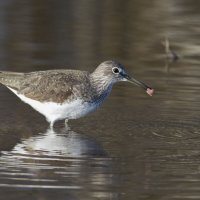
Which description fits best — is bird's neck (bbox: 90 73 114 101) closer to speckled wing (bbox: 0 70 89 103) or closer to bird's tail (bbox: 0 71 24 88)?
speckled wing (bbox: 0 70 89 103)

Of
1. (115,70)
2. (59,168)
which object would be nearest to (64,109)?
(115,70)

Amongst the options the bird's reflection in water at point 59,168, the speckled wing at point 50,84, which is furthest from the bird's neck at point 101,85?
the bird's reflection in water at point 59,168

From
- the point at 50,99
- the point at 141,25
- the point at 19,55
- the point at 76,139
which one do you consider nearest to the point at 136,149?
the point at 76,139

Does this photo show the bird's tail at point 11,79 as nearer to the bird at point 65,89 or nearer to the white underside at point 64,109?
the bird at point 65,89

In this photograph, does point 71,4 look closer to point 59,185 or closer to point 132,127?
point 132,127

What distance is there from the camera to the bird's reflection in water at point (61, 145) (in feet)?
39.5

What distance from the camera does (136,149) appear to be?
40.2ft

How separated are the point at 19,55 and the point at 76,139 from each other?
5998 millimetres

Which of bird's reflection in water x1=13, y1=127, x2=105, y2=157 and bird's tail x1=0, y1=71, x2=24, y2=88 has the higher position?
bird's tail x1=0, y1=71, x2=24, y2=88

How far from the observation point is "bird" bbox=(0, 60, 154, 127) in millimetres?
13539

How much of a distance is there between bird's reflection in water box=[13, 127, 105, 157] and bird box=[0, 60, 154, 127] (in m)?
0.37

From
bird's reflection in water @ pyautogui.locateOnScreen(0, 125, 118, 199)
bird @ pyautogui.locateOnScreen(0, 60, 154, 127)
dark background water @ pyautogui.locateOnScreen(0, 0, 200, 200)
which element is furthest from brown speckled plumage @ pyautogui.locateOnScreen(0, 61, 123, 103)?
bird's reflection in water @ pyautogui.locateOnScreen(0, 125, 118, 199)

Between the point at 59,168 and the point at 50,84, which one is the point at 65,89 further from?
the point at 59,168

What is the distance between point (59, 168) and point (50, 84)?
294 cm
